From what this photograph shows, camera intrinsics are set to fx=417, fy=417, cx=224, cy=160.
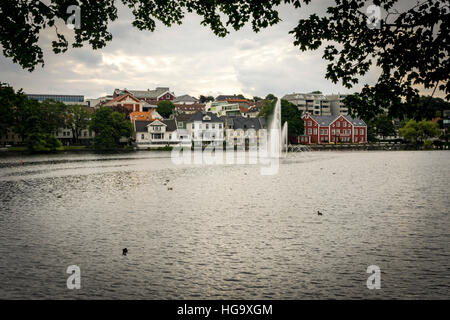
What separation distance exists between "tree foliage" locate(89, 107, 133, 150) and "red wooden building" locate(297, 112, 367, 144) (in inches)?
2894

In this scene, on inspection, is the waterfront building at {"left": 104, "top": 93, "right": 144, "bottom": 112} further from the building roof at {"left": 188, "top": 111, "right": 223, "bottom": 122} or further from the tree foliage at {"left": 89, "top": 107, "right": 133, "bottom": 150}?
the tree foliage at {"left": 89, "top": 107, "right": 133, "bottom": 150}

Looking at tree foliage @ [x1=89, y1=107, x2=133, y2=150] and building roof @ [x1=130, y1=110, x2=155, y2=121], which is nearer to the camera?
tree foliage @ [x1=89, y1=107, x2=133, y2=150]

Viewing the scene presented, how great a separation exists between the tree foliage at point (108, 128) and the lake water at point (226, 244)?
91.3 meters

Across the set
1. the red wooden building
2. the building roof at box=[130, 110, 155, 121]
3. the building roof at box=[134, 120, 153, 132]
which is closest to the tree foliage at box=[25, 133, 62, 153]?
the building roof at box=[134, 120, 153, 132]

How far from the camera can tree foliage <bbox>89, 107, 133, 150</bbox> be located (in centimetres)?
11644

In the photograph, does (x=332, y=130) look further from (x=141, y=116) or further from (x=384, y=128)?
(x=141, y=116)

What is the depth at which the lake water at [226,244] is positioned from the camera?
10234 millimetres

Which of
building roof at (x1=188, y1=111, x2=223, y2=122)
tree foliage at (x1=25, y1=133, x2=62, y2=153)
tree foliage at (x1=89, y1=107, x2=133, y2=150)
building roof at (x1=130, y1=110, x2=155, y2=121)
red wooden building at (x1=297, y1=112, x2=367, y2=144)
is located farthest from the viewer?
red wooden building at (x1=297, y1=112, x2=367, y2=144)

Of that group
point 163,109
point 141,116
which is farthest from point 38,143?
point 163,109

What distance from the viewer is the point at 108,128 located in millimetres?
117812

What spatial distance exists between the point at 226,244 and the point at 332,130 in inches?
6310

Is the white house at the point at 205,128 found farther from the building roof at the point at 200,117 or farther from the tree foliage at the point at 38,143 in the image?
the tree foliage at the point at 38,143

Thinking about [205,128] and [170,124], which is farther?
[205,128]

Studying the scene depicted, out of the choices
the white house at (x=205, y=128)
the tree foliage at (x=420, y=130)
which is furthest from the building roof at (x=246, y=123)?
the tree foliage at (x=420, y=130)
